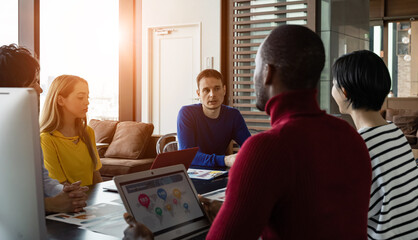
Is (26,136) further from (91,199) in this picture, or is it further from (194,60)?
(194,60)

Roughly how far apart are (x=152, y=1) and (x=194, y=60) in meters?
1.17

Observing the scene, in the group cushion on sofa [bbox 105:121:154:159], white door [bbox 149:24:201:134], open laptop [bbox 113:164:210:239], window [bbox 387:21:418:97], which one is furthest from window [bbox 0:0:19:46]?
window [bbox 387:21:418:97]

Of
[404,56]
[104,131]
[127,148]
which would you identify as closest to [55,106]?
[127,148]

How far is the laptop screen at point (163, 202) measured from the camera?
1.24 m

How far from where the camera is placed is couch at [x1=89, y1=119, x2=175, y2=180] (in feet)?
17.3

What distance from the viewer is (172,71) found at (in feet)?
22.6

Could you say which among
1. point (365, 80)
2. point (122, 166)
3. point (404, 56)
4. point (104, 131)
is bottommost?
point (122, 166)

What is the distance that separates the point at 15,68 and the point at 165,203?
0.68 meters

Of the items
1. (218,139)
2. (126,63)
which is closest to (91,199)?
(218,139)

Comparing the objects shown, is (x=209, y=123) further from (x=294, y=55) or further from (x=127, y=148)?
(x=127, y=148)

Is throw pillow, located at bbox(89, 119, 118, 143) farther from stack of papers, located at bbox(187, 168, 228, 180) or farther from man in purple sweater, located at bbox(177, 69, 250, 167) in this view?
stack of papers, located at bbox(187, 168, 228, 180)

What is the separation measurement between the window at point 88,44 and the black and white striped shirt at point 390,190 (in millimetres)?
8052

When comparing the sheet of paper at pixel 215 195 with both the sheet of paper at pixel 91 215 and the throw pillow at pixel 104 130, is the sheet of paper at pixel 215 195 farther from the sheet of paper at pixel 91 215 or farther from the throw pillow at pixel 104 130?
the throw pillow at pixel 104 130

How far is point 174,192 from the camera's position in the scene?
1.37 meters
